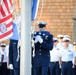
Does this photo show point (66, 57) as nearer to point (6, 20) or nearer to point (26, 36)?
point (6, 20)

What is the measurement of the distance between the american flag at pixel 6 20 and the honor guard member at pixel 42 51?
1713 millimetres

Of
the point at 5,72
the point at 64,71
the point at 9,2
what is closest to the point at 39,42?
the point at 9,2

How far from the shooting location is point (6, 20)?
738 centimetres

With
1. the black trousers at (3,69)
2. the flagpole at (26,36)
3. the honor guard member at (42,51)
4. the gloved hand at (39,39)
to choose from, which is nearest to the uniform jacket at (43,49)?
the honor guard member at (42,51)

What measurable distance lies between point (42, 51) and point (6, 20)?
2.55 meters

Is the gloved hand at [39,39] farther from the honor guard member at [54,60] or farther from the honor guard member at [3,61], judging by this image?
the honor guard member at [3,61]

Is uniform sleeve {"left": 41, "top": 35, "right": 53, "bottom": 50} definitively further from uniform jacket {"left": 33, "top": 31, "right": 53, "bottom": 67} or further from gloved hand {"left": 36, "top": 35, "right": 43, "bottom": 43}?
gloved hand {"left": 36, "top": 35, "right": 43, "bottom": 43}

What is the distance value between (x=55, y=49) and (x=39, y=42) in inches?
208

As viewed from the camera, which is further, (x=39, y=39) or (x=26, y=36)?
(x=39, y=39)

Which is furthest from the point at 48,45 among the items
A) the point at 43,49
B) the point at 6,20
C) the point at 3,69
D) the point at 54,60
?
the point at 3,69

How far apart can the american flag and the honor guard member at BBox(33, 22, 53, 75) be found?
171 centimetres

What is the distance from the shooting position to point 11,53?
1075 cm

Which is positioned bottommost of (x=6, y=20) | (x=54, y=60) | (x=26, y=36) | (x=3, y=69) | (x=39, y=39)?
(x=3, y=69)

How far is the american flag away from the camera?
7.28 meters
